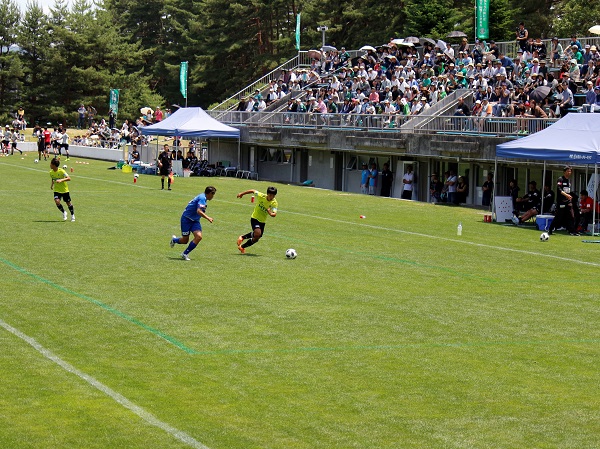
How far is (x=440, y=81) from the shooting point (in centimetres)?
4659

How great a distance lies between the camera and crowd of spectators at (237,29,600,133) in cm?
3894

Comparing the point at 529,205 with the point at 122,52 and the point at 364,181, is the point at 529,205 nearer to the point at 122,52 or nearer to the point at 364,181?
the point at 364,181

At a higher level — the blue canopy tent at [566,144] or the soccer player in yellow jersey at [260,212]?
the blue canopy tent at [566,144]

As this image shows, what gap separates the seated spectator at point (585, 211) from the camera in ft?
99.5

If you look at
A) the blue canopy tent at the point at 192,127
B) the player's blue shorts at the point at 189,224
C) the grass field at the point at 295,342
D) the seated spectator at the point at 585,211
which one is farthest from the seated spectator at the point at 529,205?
the blue canopy tent at the point at 192,127

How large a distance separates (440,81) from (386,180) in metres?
5.34

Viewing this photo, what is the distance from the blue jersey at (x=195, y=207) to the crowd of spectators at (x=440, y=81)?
1930cm

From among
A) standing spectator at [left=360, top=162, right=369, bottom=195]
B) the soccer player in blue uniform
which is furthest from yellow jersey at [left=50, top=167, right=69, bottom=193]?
standing spectator at [left=360, top=162, right=369, bottom=195]

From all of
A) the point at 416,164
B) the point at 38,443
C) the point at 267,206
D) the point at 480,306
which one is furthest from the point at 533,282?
the point at 416,164

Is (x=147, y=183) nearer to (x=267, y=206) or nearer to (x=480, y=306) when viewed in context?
(x=267, y=206)

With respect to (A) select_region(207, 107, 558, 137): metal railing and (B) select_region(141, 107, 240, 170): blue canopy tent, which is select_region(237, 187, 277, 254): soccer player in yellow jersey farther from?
(B) select_region(141, 107, 240, 170): blue canopy tent

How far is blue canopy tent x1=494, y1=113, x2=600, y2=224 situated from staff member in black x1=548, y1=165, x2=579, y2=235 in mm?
548

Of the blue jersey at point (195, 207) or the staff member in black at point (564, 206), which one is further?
the staff member in black at point (564, 206)

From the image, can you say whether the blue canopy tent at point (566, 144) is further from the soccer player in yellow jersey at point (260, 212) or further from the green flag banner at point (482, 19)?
the green flag banner at point (482, 19)
